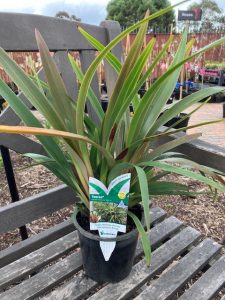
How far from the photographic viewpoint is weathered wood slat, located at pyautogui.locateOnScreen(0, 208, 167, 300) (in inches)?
31.6

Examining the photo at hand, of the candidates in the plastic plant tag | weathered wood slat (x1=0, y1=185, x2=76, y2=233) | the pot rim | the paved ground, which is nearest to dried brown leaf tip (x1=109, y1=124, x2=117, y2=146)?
the plastic plant tag

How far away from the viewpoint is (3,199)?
170 cm

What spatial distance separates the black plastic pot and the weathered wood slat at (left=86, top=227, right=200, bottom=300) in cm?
3

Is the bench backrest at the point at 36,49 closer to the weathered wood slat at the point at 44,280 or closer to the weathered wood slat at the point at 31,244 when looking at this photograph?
the weathered wood slat at the point at 31,244

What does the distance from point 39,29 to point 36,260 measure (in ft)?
2.53

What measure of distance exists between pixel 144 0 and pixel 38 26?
81.1 ft

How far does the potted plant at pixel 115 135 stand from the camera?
0.65 metres

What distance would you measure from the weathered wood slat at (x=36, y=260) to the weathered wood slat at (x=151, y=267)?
0.68ft

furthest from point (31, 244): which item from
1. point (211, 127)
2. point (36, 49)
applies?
point (211, 127)

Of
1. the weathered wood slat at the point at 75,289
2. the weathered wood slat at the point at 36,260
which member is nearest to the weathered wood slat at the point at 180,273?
the weathered wood slat at the point at 75,289

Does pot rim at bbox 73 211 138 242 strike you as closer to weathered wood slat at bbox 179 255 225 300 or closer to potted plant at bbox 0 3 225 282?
potted plant at bbox 0 3 225 282

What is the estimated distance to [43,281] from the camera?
844 mm

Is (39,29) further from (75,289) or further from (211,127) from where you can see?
(211,127)

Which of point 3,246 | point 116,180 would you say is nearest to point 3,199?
point 3,246
